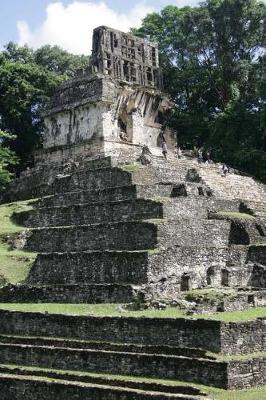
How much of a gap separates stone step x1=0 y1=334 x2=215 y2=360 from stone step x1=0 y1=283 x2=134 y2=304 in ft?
A: 7.30

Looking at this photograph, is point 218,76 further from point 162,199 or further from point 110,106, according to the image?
point 162,199

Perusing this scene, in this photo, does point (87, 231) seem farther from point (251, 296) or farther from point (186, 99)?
point (186, 99)

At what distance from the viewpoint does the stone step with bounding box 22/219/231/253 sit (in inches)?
965

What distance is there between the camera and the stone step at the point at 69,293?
21469mm

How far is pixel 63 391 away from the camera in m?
17.6

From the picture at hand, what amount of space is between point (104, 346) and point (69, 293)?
414 centimetres

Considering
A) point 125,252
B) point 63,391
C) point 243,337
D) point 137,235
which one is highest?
point 137,235

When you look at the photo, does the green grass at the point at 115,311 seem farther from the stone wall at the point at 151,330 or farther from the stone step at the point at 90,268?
the stone step at the point at 90,268

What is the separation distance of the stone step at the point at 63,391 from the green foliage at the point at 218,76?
22597 mm

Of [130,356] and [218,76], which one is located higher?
[218,76]

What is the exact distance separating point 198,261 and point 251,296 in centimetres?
351

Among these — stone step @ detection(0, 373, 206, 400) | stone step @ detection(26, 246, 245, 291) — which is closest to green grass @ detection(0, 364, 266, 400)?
stone step @ detection(0, 373, 206, 400)

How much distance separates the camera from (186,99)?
4822cm

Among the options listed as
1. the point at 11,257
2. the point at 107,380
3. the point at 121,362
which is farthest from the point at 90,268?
the point at 107,380
